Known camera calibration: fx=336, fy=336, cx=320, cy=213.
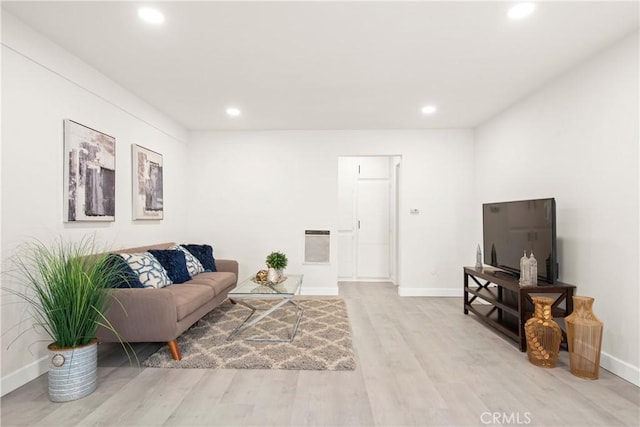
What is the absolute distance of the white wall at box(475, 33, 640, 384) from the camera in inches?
95.0

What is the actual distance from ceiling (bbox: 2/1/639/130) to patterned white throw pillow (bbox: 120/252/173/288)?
1723 mm

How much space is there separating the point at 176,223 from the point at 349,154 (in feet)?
9.08

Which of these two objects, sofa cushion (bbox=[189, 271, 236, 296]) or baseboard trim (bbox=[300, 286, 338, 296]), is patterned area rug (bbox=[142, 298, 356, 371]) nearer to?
sofa cushion (bbox=[189, 271, 236, 296])

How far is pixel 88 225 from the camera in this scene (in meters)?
2.97

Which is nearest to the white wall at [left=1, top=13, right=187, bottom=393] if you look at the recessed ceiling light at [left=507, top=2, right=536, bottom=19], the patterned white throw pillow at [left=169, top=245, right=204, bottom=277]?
the patterned white throw pillow at [left=169, top=245, right=204, bottom=277]

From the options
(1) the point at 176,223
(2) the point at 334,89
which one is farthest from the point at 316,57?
(1) the point at 176,223

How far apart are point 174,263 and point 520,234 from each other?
3.56m

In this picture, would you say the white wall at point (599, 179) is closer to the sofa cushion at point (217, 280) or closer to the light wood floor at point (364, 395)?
the light wood floor at point (364, 395)

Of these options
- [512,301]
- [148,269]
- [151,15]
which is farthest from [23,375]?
[512,301]

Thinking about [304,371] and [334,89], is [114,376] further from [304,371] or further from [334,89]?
[334,89]

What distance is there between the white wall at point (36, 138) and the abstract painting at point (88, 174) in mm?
61

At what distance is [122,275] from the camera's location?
275 cm

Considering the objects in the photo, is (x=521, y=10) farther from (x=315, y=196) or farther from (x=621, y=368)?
(x=315, y=196)

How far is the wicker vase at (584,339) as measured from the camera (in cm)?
238
